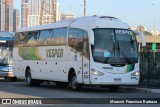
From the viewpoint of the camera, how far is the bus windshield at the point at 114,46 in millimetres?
21344

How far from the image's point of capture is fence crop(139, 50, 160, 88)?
2428 cm

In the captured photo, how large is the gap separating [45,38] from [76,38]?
Answer: 157 inches

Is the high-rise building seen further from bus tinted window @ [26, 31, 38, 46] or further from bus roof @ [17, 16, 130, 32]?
bus roof @ [17, 16, 130, 32]

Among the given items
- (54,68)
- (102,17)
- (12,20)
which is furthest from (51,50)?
(12,20)

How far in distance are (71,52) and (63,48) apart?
909 millimetres

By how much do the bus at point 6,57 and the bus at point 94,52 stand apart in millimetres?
9721

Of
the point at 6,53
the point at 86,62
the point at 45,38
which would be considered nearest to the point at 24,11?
the point at 6,53

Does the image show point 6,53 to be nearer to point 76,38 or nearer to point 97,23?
point 76,38

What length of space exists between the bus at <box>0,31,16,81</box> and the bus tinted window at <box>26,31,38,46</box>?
639cm

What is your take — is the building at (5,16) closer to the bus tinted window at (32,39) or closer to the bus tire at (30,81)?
the bus tinted window at (32,39)

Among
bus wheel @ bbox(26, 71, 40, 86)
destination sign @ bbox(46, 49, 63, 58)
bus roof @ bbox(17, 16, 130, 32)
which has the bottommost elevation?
bus wheel @ bbox(26, 71, 40, 86)

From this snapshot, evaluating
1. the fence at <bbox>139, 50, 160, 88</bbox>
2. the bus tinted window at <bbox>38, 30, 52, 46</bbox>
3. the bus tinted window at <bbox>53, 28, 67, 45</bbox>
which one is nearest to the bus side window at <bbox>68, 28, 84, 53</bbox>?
the bus tinted window at <bbox>53, 28, 67, 45</bbox>

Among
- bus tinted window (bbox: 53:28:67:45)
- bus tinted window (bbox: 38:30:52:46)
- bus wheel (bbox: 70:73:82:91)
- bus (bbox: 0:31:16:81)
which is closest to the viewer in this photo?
bus wheel (bbox: 70:73:82:91)

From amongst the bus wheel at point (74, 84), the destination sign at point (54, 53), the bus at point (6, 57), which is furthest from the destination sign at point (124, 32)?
the bus at point (6, 57)
